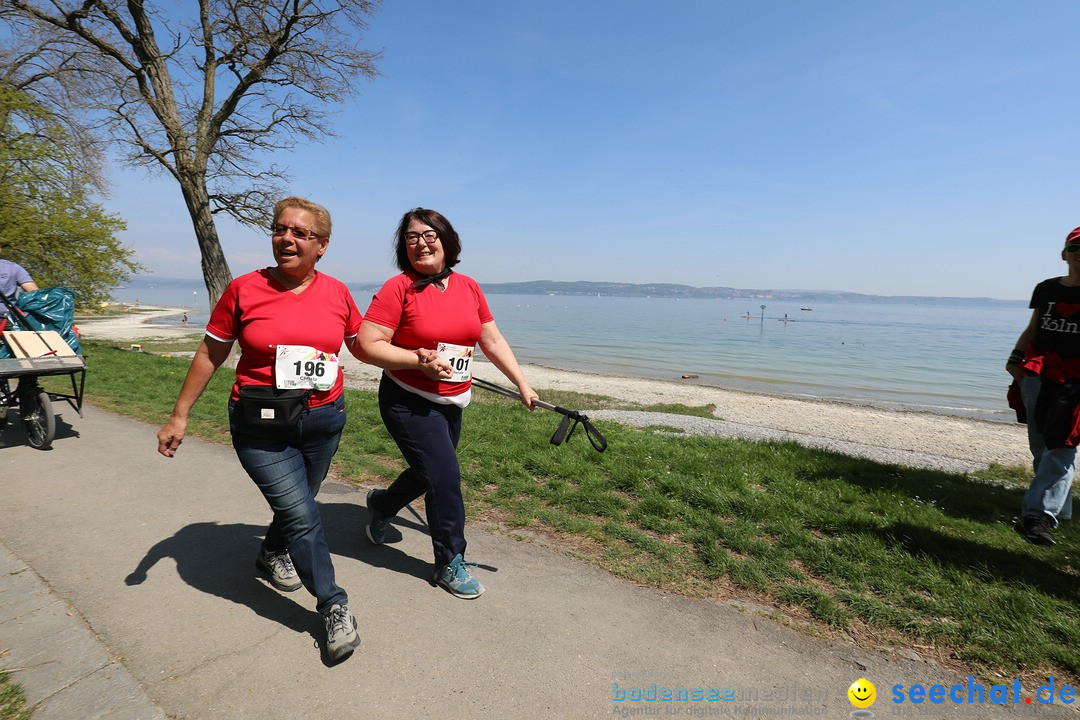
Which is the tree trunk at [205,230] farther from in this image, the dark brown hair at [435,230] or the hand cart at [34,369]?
the dark brown hair at [435,230]

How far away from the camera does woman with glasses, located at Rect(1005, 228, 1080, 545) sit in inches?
152

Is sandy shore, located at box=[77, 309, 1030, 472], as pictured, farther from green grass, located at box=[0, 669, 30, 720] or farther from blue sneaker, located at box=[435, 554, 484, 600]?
green grass, located at box=[0, 669, 30, 720]

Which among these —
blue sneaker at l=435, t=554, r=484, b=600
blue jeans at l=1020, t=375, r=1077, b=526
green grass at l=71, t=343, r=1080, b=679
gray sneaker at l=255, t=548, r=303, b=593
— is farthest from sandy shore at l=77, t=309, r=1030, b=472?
gray sneaker at l=255, t=548, r=303, b=593

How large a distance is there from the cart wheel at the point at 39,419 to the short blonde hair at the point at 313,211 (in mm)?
4837

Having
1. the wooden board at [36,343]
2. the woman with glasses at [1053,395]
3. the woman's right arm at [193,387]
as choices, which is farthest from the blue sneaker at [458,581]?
the wooden board at [36,343]

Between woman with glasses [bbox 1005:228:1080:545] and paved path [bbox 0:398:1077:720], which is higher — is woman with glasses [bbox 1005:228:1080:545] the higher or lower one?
the higher one

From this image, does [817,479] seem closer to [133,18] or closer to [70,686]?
[70,686]

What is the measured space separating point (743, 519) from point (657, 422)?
5962 millimetres

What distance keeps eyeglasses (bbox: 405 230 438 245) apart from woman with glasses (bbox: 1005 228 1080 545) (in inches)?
163

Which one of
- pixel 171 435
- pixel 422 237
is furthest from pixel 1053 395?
pixel 171 435

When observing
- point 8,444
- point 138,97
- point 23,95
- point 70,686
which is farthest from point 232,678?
point 23,95

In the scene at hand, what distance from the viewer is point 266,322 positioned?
8.19ft

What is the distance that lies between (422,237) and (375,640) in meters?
2.01

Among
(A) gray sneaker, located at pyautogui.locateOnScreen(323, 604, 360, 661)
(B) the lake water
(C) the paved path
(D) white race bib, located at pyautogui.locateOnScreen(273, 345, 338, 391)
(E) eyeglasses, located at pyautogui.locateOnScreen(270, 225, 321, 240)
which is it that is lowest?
(B) the lake water
